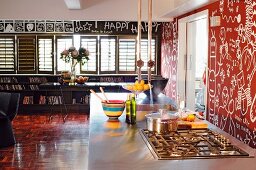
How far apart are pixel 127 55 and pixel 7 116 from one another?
434cm

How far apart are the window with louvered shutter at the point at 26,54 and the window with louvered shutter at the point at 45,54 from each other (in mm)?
142

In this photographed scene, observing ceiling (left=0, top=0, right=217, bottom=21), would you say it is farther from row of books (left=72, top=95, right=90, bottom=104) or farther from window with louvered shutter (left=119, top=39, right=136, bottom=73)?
row of books (left=72, top=95, right=90, bottom=104)

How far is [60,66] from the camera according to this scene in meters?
9.73

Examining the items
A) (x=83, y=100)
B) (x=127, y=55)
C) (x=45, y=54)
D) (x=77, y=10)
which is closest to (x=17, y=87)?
(x=45, y=54)

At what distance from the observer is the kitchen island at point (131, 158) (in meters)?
1.87

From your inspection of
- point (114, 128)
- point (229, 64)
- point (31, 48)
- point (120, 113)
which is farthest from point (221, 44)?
point (31, 48)

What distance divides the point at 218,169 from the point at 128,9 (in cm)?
681

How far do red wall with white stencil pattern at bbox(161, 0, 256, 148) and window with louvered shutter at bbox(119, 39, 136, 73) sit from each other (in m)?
3.74

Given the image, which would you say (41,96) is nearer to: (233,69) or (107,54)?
(107,54)

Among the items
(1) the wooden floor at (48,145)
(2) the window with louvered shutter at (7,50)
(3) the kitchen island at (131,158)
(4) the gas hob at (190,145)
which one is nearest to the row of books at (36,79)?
(2) the window with louvered shutter at (7,50)

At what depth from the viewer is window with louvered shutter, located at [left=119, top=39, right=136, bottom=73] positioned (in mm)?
9734

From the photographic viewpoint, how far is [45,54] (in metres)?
9.61

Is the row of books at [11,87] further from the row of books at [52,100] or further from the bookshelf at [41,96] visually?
the row of books at [52,100]

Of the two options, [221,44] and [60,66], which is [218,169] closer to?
[221,44]
